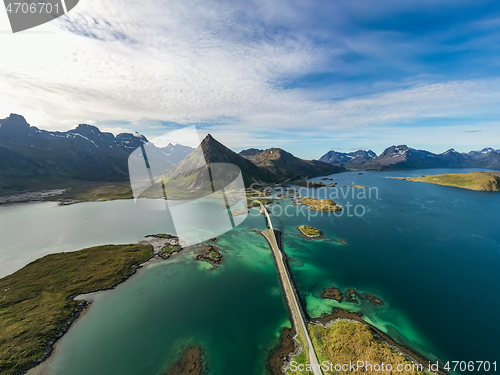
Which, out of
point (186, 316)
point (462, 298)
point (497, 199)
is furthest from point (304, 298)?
point (497, 199)

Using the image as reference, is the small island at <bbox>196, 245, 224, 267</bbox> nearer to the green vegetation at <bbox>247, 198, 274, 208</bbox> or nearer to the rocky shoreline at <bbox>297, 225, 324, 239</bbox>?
the rocky shoreline at <bbox>297, 225, 324, 239</bbox>

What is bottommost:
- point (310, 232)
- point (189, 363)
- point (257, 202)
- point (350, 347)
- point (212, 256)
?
point (189, 363)

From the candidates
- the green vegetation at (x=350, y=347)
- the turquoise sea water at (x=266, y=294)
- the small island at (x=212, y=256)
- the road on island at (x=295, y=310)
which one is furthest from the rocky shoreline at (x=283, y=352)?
the small island at (x=212, y=256)

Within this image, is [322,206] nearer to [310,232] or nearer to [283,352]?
[310,232]

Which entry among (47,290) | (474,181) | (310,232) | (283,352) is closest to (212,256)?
(283,352)

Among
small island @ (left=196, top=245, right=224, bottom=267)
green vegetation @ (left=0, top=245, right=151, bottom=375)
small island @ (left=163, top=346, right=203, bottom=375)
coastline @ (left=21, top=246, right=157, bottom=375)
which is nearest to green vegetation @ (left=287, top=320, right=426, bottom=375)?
small island @ (left=163, top=346, right=203, bottom=375)

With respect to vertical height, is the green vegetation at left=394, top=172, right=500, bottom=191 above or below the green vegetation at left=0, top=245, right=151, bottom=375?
above
